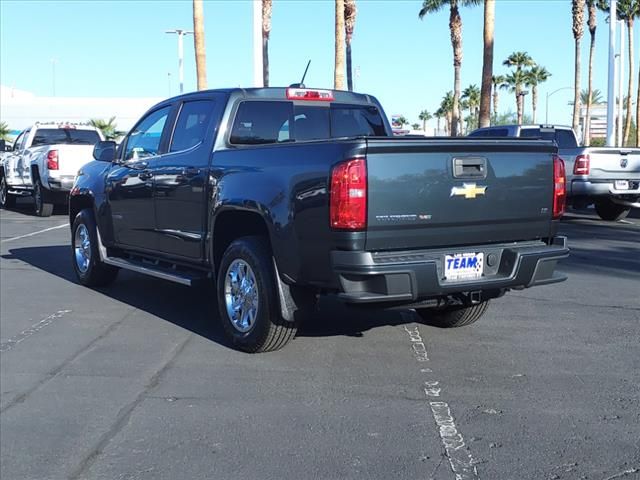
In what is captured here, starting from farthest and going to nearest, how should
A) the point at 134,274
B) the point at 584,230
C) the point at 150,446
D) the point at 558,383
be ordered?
the point at 584,230, the point at 134,274, the point at 558,383, the point at 150,446

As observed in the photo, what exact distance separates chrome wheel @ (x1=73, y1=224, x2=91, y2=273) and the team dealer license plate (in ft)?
16.1

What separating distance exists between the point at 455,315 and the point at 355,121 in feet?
6.87

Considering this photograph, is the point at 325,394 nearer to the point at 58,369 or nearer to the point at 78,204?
the point at 58,369

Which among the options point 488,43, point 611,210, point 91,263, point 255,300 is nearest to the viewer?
point 255,300

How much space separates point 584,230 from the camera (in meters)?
14.7

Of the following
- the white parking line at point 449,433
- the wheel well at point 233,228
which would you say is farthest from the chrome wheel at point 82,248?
the white parking line at point 449,433

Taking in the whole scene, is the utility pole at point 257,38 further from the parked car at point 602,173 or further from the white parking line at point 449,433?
the white parking line at point 449,433

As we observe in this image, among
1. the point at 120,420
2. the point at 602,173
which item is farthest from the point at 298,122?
the point at 602,173

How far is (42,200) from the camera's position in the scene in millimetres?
17750

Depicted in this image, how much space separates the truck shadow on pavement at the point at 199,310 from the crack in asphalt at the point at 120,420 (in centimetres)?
67

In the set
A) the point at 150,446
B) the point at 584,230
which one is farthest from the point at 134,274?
the point at 584,230

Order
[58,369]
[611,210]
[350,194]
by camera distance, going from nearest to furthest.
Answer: [350,194] < [58,369] < [611,210]

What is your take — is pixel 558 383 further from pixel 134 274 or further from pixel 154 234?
pixel 134 274

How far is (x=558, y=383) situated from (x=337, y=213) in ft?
6.41
